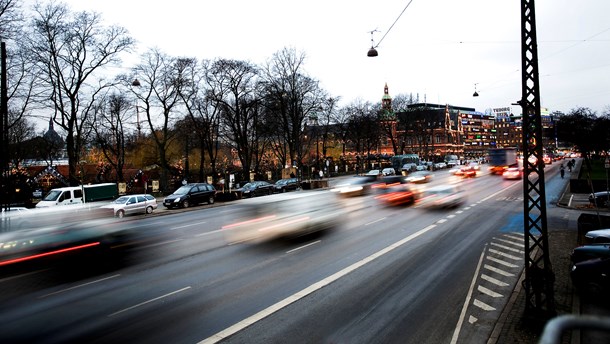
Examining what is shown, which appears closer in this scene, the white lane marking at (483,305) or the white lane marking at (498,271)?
the white lane marking at (483,305)

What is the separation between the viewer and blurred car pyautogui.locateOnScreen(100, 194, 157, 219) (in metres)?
26.5

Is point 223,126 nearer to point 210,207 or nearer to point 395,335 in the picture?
point 210,207

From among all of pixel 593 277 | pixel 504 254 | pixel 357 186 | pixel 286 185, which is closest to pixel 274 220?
pixel 504 254

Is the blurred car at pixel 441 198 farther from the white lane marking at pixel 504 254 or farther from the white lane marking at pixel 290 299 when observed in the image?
the white lane marking at pixel 290 299

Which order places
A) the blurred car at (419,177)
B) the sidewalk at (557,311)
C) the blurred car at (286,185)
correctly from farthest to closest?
the blurred car at (286,185), the blurred car at (419,177), the sidewalk at (557,311)

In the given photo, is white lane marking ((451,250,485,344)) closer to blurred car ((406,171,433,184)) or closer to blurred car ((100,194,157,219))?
blurred car ((100,194,157,219))

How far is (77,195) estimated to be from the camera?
28.5 meters

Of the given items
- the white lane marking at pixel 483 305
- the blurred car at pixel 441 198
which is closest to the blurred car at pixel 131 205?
the blurred car at pixel 441 198

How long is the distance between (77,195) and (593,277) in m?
31.0

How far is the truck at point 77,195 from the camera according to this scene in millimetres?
27158

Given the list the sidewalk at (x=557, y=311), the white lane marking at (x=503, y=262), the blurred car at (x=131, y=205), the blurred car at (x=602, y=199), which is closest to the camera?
the sidewalk at (x=557, y=311)

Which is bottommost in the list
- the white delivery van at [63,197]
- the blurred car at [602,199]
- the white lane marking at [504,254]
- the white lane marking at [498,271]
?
the blurred car at [602,199]

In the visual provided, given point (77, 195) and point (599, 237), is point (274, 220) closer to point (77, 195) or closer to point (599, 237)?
point (599, 237)

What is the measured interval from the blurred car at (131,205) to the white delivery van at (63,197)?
10.2 feet
